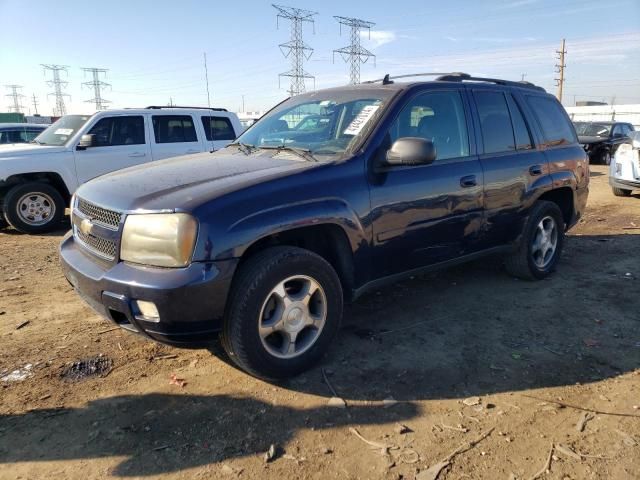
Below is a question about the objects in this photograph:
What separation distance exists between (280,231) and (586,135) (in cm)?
2009

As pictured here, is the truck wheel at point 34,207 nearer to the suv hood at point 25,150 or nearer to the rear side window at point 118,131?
the suv hood at point 25,150

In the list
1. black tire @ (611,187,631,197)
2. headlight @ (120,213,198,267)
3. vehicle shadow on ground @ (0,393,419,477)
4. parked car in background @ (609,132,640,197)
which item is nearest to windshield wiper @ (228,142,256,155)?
headlight @ (120,213,198,267)

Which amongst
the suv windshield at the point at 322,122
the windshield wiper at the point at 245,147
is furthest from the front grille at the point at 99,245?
the suv windshield at the point at 322,122

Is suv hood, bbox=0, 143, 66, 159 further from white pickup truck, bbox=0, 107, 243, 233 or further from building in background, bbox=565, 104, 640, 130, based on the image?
building in background, bbox=565, 104, 640, 130

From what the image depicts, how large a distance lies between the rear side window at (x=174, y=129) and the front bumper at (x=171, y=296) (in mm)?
6299

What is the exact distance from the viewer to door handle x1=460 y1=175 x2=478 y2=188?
154 inches

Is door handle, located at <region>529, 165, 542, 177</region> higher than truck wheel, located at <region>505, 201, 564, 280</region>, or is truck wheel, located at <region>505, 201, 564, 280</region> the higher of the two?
door handle, located at <region>529, 165, 542, 177</region>

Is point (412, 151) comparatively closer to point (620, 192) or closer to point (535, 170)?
point (535, 170)

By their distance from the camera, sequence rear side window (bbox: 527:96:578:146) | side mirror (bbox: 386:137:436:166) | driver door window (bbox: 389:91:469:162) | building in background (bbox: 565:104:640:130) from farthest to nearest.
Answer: building in background (bbox: 565:104:640:130)
rear side window (bbox: 527:96:578:146)
driver door window (bbox: 389:91:469:162)
side mirror (bbox: 386:137:436:166)

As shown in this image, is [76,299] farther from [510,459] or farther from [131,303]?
[510,459]

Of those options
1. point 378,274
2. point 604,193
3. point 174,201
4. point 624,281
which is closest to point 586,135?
point 604,193

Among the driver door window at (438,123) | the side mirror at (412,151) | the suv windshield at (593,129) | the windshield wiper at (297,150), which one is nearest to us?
the side mirror at (412,151)

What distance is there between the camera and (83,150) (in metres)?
7.92

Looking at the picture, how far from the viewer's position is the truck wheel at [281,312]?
281 cm
